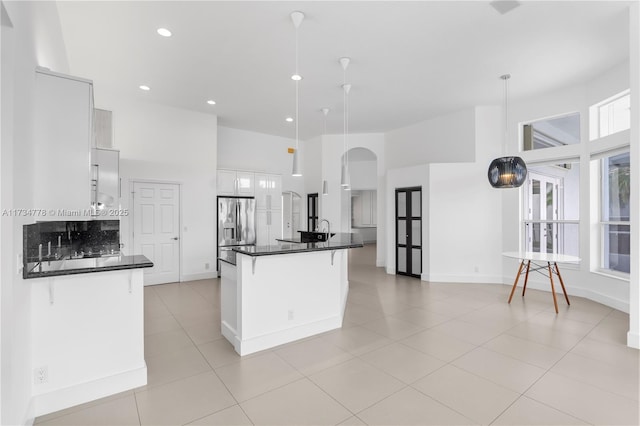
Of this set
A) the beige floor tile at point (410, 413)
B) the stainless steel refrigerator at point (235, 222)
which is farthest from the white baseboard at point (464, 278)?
the beige floor tile at point (410, 413)

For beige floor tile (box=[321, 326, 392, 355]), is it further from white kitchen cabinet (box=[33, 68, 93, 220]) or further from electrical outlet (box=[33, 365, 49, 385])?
white kitchen cabinet (box=[33, 68, 93, 220])

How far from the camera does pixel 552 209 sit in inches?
229

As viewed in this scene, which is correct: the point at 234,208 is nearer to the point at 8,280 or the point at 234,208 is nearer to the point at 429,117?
the point at 429,117

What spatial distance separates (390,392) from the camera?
94.0 inches

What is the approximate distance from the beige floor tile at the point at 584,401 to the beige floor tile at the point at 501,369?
0.27ft

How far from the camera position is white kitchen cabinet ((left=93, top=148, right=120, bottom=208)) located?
4629mm

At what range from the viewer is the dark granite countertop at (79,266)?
6.93 ft

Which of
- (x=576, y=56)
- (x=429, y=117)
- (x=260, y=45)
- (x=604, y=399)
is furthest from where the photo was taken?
(x=429, y=117)

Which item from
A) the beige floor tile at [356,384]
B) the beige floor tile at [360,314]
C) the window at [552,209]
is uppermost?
the window at [552,209]

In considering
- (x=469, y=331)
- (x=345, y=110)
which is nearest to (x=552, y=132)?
(x=345, y=110)

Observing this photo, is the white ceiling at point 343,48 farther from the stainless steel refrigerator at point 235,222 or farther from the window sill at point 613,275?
the window sill at point 613,275

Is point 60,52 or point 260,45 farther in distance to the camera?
point 260,45

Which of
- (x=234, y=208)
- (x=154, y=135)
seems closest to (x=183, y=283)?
(x=234, y=208)

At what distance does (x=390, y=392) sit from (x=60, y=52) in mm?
4842
